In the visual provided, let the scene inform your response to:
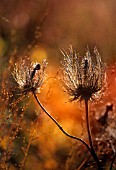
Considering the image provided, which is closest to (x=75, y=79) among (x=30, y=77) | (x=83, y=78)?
(x=83, y=78)

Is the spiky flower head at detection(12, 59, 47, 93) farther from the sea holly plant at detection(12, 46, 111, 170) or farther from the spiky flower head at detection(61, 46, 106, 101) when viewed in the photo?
the spiky flower head at detection(61, 46, 106, 101)

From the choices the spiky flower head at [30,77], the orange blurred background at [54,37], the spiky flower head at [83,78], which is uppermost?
the orange blurred background at [54,37]

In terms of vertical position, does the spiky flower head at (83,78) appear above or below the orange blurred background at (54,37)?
below

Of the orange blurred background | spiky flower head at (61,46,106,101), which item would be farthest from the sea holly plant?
the orange blurred background

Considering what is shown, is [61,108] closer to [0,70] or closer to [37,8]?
[0,70]

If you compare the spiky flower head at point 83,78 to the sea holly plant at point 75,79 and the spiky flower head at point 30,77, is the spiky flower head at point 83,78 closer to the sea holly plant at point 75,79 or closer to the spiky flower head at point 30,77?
the sea holly plant at point 75,79

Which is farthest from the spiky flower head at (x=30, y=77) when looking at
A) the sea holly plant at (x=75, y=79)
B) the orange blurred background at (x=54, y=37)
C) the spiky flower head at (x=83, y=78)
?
the orange blurred background at (x=54, y=37)

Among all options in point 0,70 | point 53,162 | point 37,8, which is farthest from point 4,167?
point 37,8

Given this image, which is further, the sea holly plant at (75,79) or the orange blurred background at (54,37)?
the orange blurred background at (54,37)

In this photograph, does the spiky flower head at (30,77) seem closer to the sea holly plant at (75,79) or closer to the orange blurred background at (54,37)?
the sea holly plant at (75,79)
